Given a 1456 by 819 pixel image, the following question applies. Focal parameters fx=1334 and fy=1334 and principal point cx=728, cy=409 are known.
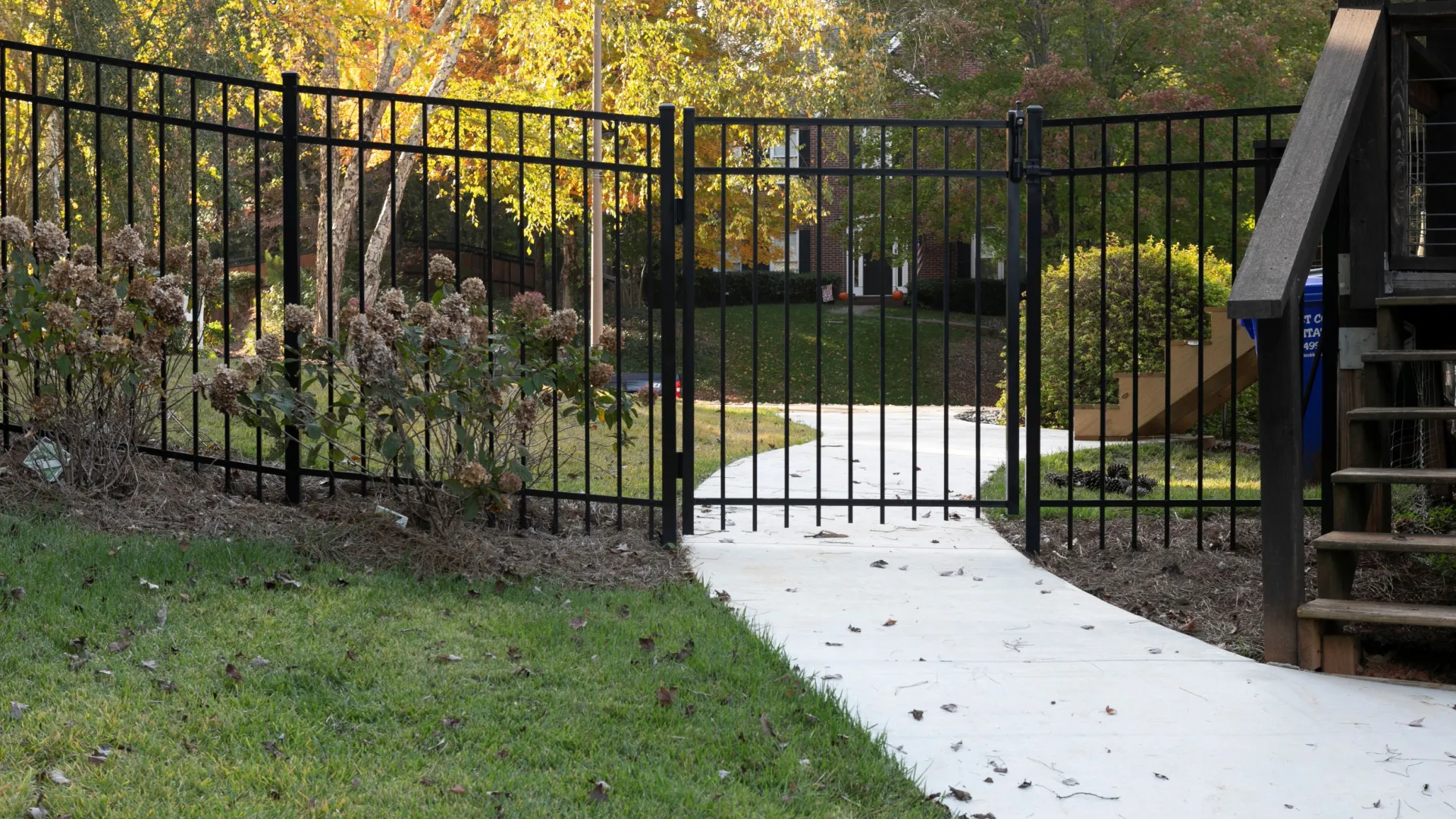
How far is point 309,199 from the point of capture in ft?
101

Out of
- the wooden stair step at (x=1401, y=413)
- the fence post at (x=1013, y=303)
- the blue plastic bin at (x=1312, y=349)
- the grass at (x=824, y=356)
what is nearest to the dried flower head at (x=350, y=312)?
the fence post at (x=1013, y=303)

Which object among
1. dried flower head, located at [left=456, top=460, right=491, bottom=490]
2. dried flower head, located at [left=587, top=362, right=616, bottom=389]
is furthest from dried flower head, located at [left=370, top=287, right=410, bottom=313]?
dried flower head, located at [left=587, top=362, right=616, bottom=389]

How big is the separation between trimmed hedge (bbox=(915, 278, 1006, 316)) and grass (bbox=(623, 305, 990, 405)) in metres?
0.44

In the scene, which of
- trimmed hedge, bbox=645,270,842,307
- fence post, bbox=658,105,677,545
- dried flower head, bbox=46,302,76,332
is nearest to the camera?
dried flower head, bbox=46,302,76,332

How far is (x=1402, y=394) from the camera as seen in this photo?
6.77 m

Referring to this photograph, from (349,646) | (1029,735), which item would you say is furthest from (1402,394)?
(349,646)

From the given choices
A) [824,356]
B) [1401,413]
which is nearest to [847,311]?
[824,356]

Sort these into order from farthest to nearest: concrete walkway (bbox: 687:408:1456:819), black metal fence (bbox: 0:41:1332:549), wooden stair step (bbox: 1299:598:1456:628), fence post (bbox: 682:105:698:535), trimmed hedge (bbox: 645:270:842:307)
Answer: trimmed hedge (bbox: 645:270:842:307)
fence post (bbox: 682:105:698:535)
black metal fence (bbox: 0:41:1332:549)
wooden stair step (bbox: 1299:598:1456:628)
concrete walkway (bbox: 687:408:1456:819)

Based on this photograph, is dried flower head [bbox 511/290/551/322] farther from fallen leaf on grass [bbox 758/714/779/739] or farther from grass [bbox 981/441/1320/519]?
grass [bbox 981/441/1320/519]

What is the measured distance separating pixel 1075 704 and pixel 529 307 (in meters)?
3.04

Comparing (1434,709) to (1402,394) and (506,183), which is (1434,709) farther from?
(506,183)

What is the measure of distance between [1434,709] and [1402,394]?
293 cm

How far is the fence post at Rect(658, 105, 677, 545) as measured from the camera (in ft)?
21.8

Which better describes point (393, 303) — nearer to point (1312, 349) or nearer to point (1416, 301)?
point (1416, 301)
